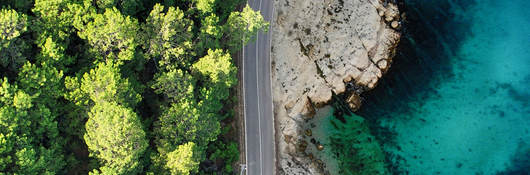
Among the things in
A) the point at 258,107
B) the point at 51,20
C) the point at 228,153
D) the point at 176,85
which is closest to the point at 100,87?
the point at 176,85

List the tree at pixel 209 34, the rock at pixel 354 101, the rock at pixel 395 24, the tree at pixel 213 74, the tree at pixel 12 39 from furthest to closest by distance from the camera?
the rock at pixel 395 24
the rock at pixel 354 101
the tree at pixel 209 34
the tree at pixel 213 74
the tree at pixel 12 39

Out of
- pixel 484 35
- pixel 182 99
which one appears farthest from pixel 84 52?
pixel 484 35

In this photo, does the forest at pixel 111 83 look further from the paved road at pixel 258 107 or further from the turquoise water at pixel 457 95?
the turquoise water at pixel 457 95

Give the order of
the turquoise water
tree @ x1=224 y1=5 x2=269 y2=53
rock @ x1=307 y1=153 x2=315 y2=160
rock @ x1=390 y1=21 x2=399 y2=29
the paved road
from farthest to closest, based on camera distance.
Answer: the turquoise water < rock @ x1=390 y1=21 x2=399 y2=29 < rock @ x1=307 y1=153 x2=315 y2=160 < the paved road < tree @ x1=224 y1=5 x2=269 y2=53

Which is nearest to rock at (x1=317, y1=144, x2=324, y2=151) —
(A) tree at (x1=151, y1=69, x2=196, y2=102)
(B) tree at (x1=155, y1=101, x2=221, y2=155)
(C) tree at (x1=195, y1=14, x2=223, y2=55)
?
(B) tree at (x1=155, y1=101, x2=221, y2=155)

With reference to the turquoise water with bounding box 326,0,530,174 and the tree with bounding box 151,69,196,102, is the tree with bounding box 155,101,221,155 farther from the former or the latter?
the turquoise water with bounding box 326,0,530,174

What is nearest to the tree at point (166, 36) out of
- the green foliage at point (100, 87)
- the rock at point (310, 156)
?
the green foliage at point (100, 87)

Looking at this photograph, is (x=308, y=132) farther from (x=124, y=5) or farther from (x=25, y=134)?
(x=25, y=134)
